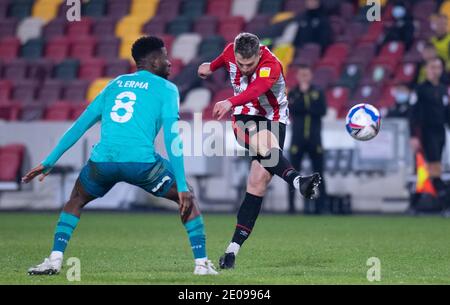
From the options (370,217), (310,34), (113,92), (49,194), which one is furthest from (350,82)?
(113,92)

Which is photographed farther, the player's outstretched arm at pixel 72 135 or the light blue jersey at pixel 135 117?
the player's outstretched arm at pixel 72 135

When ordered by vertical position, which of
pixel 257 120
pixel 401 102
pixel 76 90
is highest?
pixel 76 90

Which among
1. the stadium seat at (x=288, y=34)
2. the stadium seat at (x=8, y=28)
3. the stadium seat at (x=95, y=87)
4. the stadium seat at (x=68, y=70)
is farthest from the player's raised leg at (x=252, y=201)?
the stadium seat at (x=8, y=28)

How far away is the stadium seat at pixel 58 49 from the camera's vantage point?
21734 mm

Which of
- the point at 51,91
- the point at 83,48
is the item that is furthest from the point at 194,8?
the point at 51,91

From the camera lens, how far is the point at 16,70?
70.1ft

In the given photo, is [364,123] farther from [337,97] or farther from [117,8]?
[117,8]

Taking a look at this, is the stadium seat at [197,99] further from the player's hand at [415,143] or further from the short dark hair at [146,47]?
the short dark hair at [146,47]

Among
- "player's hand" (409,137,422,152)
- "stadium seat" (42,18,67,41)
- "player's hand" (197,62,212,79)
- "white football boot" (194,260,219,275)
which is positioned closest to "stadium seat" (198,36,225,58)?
"stadium seat" (42,18,67,41)

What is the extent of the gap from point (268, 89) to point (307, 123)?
25.3 ft

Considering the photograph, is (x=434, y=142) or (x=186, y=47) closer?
(x=434, y=142)

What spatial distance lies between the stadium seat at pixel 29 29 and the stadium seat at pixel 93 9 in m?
0.98

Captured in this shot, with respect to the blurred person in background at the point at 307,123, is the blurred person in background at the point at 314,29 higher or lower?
higher
